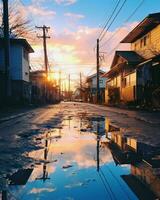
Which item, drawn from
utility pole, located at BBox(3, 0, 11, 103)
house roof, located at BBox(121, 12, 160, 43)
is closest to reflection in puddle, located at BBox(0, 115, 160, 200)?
utility pole, located at BBox(3, 0, 11, 103)

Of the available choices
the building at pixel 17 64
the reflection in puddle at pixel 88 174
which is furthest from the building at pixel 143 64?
the reflection in puddle at pixel 88 174

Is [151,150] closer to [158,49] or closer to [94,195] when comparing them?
[94,195]

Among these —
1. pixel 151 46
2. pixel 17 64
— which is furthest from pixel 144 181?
pixel 17 64

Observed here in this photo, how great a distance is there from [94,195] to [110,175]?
3.68 feet

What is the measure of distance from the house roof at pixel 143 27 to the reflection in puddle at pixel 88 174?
27616mm

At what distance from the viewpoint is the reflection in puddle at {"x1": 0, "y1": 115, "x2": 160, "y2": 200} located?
464 centimetres

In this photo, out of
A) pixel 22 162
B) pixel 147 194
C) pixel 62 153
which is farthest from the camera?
pixel 62 153

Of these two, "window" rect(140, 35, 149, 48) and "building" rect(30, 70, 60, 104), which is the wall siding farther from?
"building" rect(30, 70, 60, 104)

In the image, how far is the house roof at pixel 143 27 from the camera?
34844 mm

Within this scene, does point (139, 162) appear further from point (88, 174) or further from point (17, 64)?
point (17, 64)

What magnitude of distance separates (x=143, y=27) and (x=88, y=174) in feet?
115

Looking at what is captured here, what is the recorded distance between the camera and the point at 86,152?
315 inches

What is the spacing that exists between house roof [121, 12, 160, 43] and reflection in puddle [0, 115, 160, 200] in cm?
2762

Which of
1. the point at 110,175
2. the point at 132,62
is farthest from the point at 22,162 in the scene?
the point at 132,62
